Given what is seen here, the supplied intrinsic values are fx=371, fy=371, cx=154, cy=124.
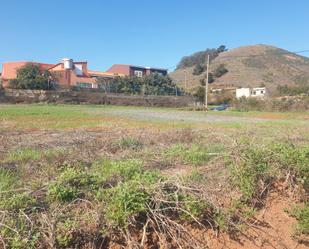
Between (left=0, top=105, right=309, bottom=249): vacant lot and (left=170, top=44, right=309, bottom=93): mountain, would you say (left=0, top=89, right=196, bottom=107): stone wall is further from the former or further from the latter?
(left=0, top=105, right=309, bottom=249): vacant lot

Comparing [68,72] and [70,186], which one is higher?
[68,72]

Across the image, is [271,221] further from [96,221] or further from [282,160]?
[96,221]

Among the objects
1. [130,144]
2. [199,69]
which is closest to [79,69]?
[199,69]

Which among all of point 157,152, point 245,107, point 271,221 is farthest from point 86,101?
point 271,221

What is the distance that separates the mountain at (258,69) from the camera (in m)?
82.6

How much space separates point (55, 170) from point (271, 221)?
3.24 m

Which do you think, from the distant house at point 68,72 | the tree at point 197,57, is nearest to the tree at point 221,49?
the tree at point 197,57

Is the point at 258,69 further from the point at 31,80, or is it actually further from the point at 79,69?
the point at 31,80

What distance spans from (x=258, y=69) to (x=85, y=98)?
176ft

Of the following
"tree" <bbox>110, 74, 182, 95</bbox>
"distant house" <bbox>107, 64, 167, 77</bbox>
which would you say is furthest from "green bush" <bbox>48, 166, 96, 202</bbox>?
"distant house" <bbox>107, 64, 167, 77</bbox>

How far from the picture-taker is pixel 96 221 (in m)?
4.00

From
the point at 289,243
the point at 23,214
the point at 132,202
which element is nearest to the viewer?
the point at 23,214

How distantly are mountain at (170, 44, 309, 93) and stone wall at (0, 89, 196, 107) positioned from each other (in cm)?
1919

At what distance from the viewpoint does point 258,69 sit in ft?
295
